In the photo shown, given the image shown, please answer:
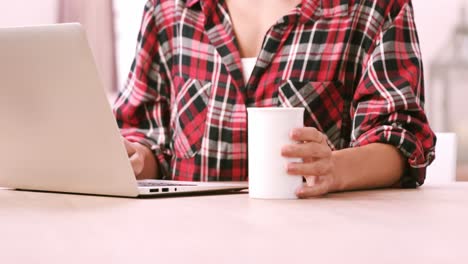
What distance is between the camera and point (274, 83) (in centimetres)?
159

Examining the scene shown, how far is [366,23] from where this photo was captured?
154 cm

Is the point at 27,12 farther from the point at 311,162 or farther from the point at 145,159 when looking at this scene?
the point at 311,162

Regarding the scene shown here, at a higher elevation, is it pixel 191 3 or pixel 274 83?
pixel 191 3

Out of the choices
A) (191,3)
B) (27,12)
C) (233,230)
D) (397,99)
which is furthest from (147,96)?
(27,12)

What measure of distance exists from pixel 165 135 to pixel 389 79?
1.90ft

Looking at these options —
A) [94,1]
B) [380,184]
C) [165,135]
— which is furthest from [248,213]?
[94,1]

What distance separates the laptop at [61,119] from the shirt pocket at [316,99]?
0.44m

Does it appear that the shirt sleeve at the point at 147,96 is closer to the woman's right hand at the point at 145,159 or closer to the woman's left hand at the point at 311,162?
the woman's right hand at the point at 145,159

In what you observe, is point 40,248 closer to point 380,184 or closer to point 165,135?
point 380,184

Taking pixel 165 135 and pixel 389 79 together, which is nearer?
pixel 389 79

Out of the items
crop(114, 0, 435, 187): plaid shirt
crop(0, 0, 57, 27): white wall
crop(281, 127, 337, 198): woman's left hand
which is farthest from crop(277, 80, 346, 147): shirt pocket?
crop(0, 0, 57, 27): white wall

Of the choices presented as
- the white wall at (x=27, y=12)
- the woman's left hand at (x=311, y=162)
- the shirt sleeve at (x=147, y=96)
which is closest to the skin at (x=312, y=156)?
the woman's left hand at (x=311, y=162)

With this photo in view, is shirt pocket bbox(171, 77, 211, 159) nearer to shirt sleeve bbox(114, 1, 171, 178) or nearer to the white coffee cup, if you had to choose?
shirt sleeve bbox(114, 1, 171, 178)

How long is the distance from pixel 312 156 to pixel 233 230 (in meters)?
0.37
